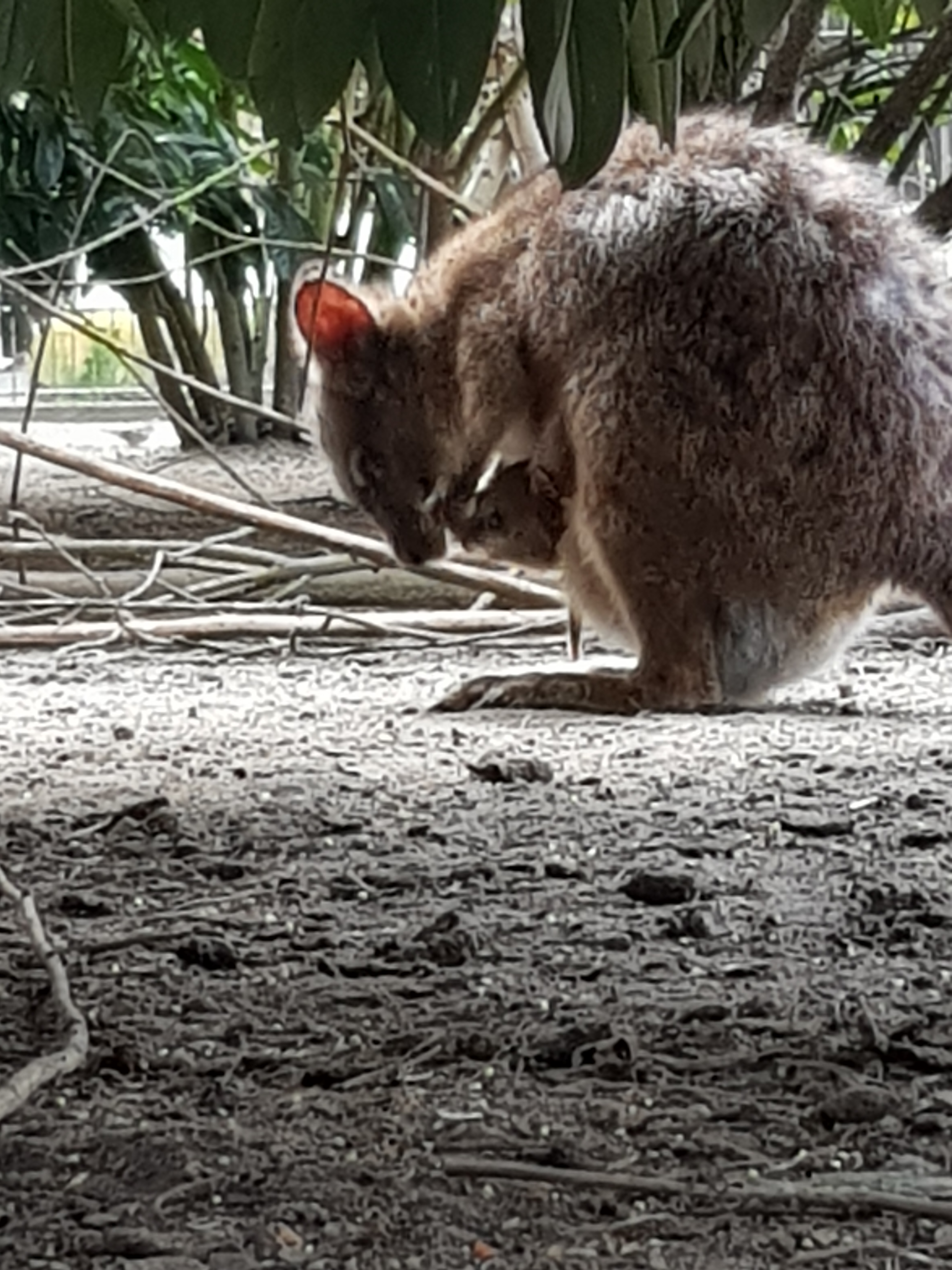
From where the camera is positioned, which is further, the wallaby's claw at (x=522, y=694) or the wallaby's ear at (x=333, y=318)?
the wallaby's ear at (x=333, y=318)

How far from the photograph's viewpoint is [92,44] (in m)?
1.77

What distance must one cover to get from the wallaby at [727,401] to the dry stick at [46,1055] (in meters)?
1.88

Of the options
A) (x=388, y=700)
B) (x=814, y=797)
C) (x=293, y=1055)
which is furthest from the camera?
(x=388, y=700)

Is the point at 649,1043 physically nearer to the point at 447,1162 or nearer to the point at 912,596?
the point at 447,1162

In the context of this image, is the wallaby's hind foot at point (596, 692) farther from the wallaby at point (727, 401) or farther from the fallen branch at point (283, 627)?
the fallen branch at point (283, 627)

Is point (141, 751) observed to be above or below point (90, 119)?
below

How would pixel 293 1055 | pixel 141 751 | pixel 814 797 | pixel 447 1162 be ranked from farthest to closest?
pixel 141 751 → pixel 814 797 → pixel 293 1055 → pixel 447 1162

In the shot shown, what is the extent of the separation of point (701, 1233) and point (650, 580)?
8.32ft

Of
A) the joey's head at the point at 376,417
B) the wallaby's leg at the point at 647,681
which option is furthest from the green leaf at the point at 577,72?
the joey's head at the point at 376,417

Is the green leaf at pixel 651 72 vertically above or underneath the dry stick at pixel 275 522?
above

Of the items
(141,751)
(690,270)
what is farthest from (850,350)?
(141,751)

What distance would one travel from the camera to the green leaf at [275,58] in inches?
60.7

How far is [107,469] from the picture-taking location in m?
5.02

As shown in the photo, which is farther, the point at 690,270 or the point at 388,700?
the point at 388,700
